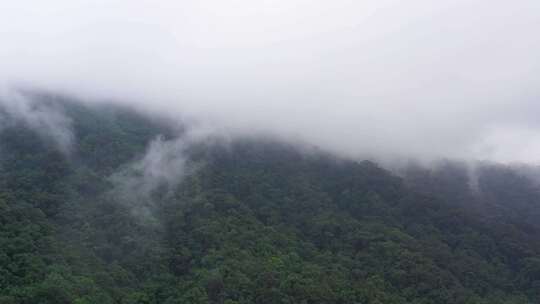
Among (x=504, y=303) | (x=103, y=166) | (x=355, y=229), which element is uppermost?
(x=103, y=166)

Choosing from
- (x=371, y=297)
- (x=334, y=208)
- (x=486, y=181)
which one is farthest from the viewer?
(x=486, y=181)

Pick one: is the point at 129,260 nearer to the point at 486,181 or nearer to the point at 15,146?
the point at 15,146

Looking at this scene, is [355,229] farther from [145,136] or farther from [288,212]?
[145,136]

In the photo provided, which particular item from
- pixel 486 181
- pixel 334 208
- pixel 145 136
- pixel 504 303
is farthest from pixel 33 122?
pixel 486 181

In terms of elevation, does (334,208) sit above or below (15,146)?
below

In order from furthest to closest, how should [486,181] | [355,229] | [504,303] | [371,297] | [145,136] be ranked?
1. [486,181]
2. [145,136]
3. [355,229]
4. [504,303]
5. [371,297]

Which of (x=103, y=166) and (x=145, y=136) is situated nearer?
(x=103, y=166)
